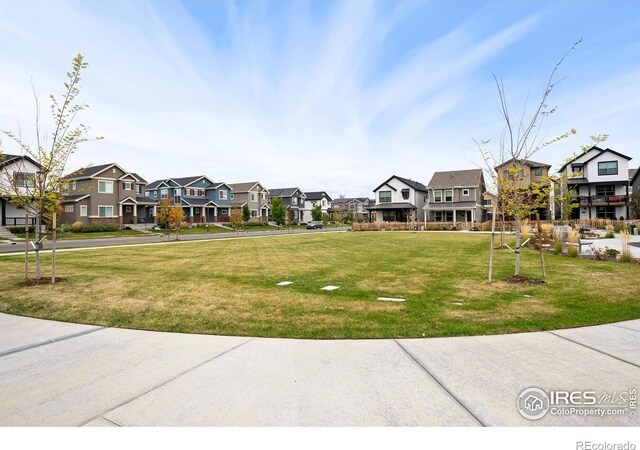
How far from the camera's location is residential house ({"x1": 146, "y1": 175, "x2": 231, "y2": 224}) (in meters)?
55.6

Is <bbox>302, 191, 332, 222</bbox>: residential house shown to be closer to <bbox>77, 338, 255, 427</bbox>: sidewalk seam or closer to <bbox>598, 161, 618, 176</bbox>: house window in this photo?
<bbox>598, 161, 618, 176</bbox>: house window

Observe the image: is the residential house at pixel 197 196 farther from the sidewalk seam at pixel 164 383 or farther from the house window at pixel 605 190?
the house window at pixel 605 190

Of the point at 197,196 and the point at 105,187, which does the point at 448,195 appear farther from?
the point at 105,187

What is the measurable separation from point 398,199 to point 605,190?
27656 mm

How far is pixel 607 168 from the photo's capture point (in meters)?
43.8

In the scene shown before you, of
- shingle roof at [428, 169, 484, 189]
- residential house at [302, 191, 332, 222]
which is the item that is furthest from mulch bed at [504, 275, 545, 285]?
residential house at [302, 191, 332, 222]

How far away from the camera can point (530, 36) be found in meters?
10.3

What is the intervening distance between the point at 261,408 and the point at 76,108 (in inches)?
416

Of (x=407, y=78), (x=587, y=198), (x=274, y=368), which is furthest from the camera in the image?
(x=587, y=198)

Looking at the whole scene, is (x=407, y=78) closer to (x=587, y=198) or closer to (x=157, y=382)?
(x=157, y=382)

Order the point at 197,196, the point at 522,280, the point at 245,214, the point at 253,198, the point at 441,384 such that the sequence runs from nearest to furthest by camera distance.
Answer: the point at 441,384 → the point at 522,280 → the point at 197,196 → the point at 245,214 → the point at 253,198

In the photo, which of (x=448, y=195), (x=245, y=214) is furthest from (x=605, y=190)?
(x=245, y=214)

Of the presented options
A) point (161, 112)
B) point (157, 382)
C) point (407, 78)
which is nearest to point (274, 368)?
point (157, 382)
